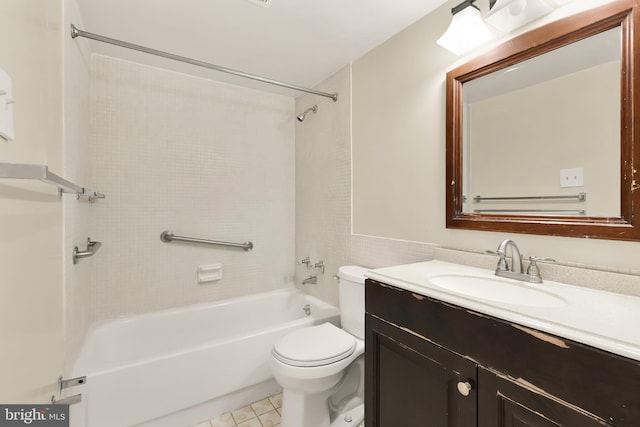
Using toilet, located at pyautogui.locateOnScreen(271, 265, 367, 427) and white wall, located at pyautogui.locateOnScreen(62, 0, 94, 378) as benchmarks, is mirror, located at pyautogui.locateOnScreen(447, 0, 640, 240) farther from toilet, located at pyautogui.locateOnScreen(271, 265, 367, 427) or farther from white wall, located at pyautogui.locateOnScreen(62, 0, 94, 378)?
white wall, located at pyautogui.locateOnScreen(62, 0, 94, 378)

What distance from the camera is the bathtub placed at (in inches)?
54.0

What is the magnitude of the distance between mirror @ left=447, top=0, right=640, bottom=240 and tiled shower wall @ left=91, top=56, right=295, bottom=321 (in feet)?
5.32

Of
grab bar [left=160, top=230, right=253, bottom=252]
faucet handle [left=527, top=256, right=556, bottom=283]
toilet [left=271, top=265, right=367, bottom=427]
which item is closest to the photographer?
faucet handle [left=527, top=256, right=556, bottom=283]

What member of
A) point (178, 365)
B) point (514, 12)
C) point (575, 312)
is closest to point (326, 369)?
point (178, 365)

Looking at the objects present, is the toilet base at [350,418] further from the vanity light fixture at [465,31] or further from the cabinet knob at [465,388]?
the vanity light fixture at [465,31]

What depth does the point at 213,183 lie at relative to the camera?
7.51 ft

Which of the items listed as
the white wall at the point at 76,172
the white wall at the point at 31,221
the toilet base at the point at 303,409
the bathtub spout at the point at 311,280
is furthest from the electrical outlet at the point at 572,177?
the white wall at the point at 76,172

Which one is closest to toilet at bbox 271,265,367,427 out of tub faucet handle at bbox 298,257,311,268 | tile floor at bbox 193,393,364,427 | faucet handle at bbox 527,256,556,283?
tile floor at bbox 193,393,364,427

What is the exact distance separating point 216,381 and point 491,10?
2266 mm

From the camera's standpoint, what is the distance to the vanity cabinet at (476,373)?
571 mm

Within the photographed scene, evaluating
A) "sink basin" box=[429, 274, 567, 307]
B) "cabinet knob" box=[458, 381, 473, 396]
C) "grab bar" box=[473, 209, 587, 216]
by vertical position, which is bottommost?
"cabinet knob" box=[458, 381, 473, 396]

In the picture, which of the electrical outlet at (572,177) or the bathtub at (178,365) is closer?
the electrical outlet at (572,177)

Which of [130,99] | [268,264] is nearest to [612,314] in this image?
[268,264]

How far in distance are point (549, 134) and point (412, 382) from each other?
104cm
